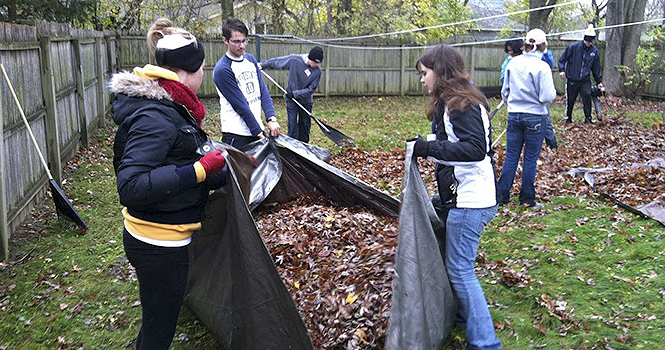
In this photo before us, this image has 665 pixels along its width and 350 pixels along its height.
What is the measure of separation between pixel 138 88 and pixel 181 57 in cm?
26

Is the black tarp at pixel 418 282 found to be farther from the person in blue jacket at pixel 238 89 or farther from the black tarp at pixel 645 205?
the black tarp at pixel 645 205

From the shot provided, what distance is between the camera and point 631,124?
38.1 ft

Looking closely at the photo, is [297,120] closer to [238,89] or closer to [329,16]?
[238,89]

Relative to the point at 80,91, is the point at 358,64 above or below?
above

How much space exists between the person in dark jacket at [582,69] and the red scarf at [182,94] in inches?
415

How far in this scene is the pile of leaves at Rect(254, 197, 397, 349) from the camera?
10.9 ft

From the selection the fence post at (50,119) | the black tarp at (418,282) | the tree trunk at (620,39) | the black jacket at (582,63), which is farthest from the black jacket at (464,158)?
the tree trunk at (620,39)

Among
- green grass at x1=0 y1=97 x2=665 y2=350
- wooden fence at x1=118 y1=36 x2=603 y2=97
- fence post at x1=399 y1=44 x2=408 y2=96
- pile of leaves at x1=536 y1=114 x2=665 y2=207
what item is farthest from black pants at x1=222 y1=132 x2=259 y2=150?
fence post at x1=399 y1=44 x2=408 y2=96

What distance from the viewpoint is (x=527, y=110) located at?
5875 mm

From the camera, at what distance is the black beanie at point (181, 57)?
8.14ft

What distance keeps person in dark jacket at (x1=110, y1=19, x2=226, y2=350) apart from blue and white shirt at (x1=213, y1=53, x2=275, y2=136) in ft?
8.19

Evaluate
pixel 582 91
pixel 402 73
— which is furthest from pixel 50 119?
pixel 402 73

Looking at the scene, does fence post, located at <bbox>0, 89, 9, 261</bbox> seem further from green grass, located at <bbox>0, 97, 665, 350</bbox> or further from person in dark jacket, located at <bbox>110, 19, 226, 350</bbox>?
person in dark jacket, located at <bbox>110, 19, 226, 350</bbox>

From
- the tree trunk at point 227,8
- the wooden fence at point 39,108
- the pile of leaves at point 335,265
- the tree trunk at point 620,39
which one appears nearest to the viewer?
the pile of leaves at point 335,265
